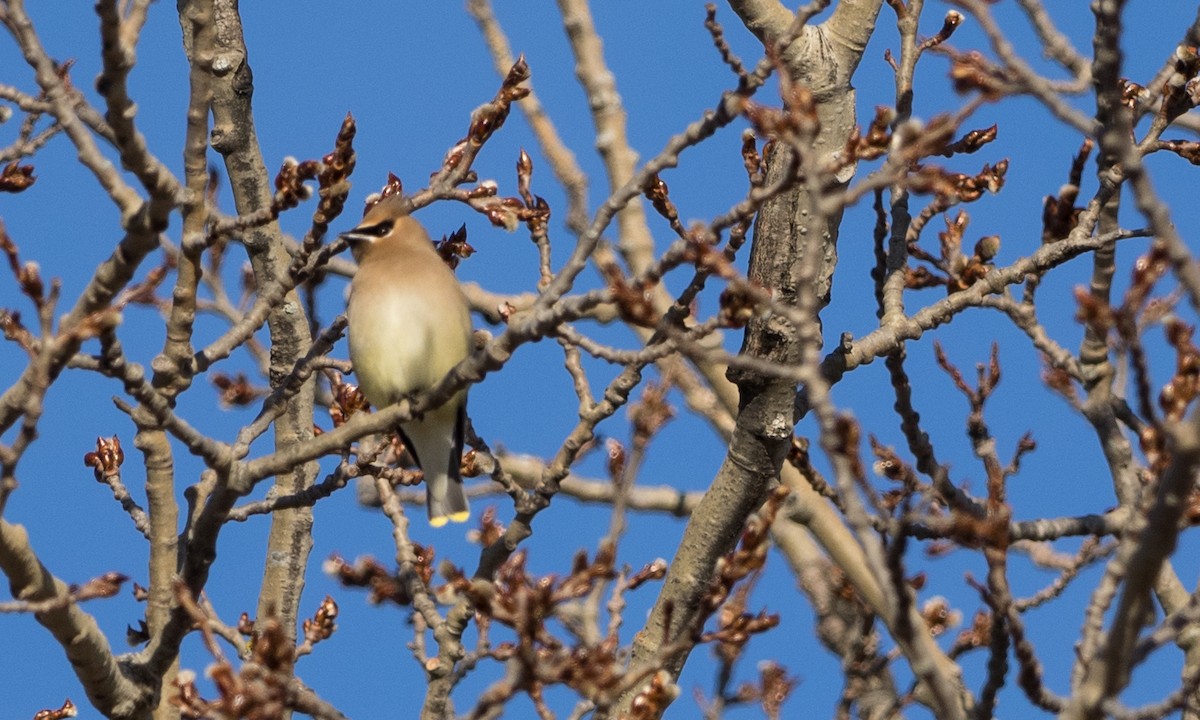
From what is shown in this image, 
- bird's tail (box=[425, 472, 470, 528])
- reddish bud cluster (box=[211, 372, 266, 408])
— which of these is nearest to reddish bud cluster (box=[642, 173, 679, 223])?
bird's tail (box=[425, 472, 470, 528])

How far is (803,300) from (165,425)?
1891 millimetres

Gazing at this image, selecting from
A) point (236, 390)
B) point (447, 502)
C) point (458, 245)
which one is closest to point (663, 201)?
point (458, 245)

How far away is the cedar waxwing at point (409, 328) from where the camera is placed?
219 inches

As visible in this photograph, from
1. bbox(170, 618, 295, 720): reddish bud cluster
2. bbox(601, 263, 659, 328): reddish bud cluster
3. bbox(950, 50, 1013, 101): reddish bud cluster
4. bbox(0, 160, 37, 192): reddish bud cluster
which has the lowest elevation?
bbox(170, 618, 295, 720): reddish bud cluster

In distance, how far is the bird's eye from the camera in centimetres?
578

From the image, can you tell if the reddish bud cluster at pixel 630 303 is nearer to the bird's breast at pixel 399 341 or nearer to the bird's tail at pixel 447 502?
the bird's breast at pixel 399 341

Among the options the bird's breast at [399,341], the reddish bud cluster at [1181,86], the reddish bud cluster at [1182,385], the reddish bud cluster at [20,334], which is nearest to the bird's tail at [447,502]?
the bird's breast at [399,341]

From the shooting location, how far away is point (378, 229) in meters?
5.80

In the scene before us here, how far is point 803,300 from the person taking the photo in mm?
2646

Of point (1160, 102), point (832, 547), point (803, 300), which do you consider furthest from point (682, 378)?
point (803, 300)

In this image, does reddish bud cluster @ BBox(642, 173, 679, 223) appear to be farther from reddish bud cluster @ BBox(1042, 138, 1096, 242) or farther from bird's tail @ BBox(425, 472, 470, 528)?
bird's tail @ BBox(425, 472, 470, 528)

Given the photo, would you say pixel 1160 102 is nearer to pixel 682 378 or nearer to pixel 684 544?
pixel 684 544

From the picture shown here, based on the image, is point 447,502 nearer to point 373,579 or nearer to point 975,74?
point 373,579

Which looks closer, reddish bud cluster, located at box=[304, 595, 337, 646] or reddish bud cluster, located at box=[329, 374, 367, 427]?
reddish bud cluster, located at box=[304, 595, 337, 646]
